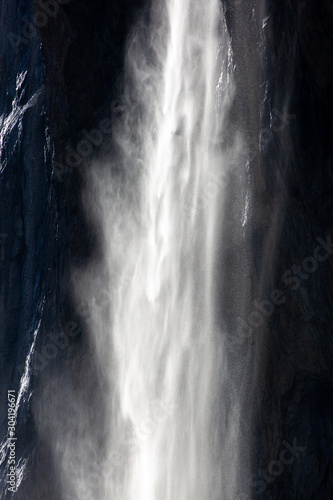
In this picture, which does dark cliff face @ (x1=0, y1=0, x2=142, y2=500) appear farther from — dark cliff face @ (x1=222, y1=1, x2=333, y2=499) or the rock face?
dark cliff face @ (x1=222, y1=1, x2=333, y2=499)

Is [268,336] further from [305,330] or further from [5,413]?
[5,413]

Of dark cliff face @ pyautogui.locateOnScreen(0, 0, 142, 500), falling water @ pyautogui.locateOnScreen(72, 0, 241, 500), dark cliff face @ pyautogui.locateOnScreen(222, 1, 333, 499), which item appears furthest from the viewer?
dark cliff face @ pyautogui.locateOnScreen(0, 0, 142, 500)

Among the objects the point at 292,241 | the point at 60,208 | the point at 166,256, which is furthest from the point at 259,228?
the point at 60,208

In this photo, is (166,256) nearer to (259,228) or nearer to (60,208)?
(259,228)

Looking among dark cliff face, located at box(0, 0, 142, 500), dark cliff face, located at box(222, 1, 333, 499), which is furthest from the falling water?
dark cliff face, located at box(222, 1, 333, 499)

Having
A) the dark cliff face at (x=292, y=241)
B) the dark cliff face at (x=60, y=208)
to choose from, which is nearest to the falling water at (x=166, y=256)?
the dark cliff face at (x=60, y=208)

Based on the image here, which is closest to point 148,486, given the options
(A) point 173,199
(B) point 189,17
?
(A) point 173,199
